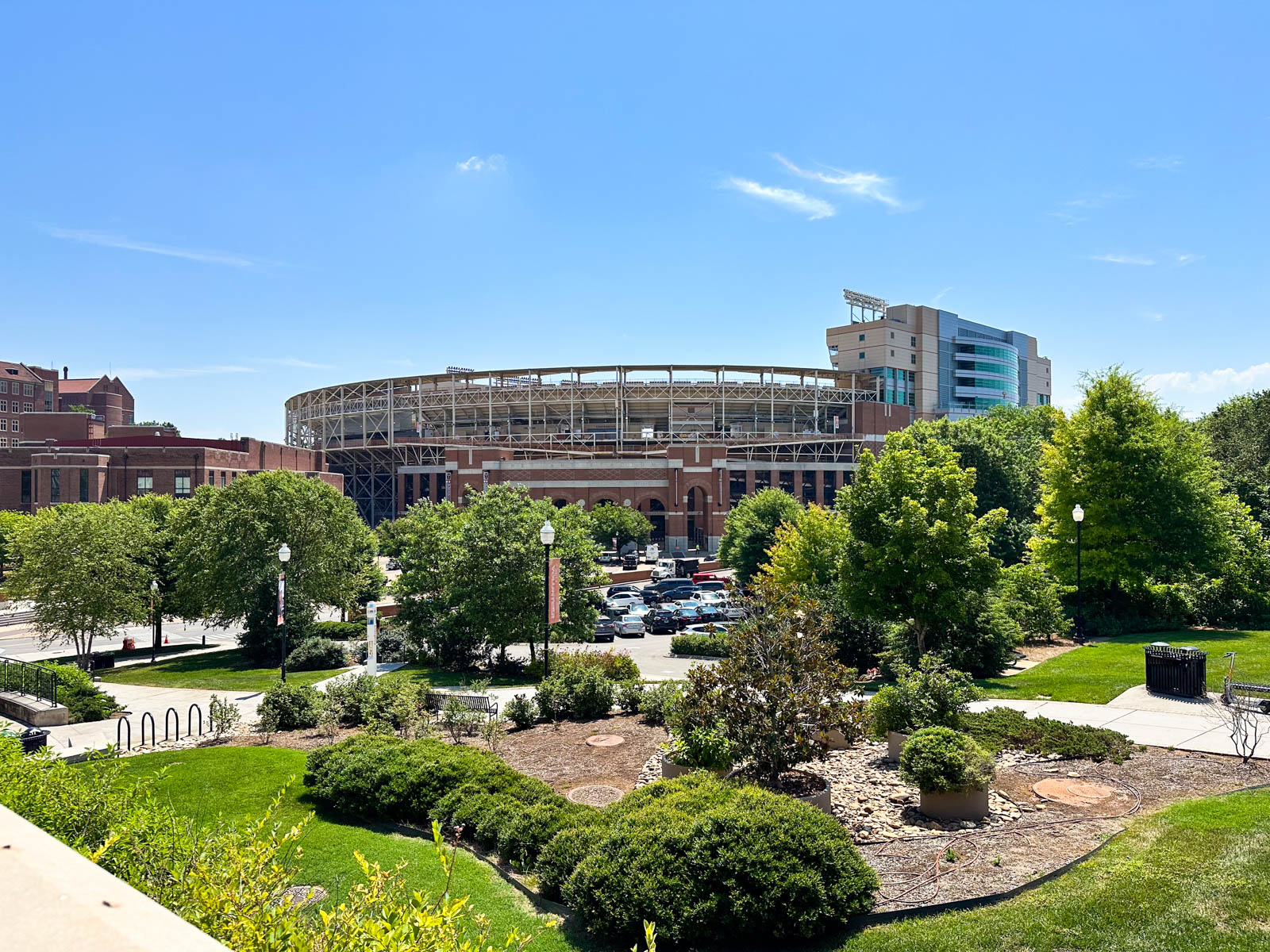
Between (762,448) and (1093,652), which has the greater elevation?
(762,448)

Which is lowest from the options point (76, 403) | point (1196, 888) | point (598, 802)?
point (598, 802)

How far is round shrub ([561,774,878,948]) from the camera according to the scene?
7996mm

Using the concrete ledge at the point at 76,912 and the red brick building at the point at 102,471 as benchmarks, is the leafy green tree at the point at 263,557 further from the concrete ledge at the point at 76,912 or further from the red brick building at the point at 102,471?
the red brick building at the point at 102,471

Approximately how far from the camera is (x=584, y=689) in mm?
19312

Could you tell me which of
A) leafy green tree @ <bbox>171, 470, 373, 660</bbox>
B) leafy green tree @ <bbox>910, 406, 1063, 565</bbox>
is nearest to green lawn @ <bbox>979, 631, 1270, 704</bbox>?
leafy green tree @ <bbox>171, 470, 373, 660</bbox>

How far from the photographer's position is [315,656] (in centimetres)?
3028

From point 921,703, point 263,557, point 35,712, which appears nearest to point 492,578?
point 263,557

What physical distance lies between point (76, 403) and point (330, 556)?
138278mm

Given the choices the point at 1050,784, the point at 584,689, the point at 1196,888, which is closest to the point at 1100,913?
the point at 1196,888

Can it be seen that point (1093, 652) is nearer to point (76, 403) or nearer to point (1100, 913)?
point (1100, 913)

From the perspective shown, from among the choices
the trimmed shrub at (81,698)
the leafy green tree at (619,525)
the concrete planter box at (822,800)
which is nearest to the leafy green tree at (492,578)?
the trimmed shrub at (81,698)

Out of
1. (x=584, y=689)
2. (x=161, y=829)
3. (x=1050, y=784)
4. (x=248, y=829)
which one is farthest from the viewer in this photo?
(x=584, y=689)

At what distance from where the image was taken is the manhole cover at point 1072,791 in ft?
37.6

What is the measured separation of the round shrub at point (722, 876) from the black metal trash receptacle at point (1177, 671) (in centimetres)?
1296
